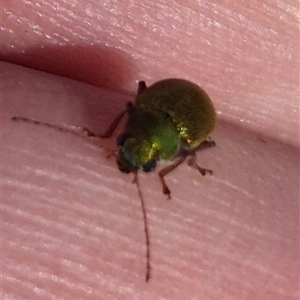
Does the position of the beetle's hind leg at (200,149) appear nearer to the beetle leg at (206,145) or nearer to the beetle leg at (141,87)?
the beetle leg at (206,145)

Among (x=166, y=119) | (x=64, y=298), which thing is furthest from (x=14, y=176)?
(x=166, y=119)

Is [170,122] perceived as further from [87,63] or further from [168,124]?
[87,63]

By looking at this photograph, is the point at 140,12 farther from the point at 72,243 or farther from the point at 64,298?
the point at 64,298

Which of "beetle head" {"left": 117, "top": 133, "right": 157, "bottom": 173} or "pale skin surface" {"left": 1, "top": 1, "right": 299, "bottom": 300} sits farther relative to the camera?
"beetle head" {"left": 117, "top": 133, "right": 157, "bottom": 173}

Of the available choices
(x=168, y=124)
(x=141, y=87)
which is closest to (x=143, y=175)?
(x=168, y=124)

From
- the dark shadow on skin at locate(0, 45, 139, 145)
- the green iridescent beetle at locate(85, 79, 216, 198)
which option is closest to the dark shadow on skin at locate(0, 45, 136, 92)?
the dark shadow on skin at locate(0, 45, 139, 145)

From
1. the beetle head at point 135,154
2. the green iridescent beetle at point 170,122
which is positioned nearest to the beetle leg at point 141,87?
the green iridescent beetle at point 170,122

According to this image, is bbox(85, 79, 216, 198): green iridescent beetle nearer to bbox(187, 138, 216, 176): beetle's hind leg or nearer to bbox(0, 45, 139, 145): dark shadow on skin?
bbox(187, 138, 216, 176): beetle's hind leg
